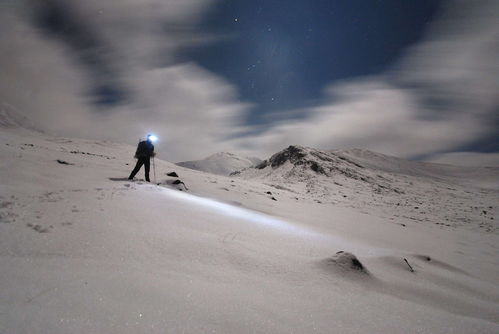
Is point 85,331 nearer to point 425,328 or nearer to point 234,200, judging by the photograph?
point 425,328

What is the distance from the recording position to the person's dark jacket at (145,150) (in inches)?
248

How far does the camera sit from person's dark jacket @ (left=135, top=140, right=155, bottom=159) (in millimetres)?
6297

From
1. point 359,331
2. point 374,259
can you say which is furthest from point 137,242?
point 374,259

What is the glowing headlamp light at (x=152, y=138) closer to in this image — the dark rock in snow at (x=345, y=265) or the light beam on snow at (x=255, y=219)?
the light beam on snow at (x=255, y=219)

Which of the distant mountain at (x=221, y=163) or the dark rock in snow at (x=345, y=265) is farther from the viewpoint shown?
the distant mountain at (x=221, y=163)

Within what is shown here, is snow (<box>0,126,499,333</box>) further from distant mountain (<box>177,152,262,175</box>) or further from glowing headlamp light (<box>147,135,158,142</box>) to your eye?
distant mountain (<box>177,152,262,175</box>)

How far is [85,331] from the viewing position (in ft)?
3.42

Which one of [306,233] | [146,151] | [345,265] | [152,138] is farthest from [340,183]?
[345,265]

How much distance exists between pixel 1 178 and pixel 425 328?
4.56 m

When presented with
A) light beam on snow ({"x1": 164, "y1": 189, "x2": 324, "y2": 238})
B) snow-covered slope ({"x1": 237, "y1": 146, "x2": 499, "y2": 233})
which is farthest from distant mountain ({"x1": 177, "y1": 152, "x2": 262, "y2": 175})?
light beam on snow ({"x1": 164, "y1": 189, "x2": 324, "y2": 238})

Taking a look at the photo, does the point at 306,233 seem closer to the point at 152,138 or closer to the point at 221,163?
the point at 152,138

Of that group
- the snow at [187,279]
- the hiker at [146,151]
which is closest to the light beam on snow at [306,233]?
the snow at [187,279]

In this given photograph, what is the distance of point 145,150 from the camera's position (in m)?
6.36

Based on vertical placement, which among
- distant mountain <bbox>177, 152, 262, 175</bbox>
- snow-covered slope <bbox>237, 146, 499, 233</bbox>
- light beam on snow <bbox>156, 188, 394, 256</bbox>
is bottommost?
light beam on snow <bbox>156, 188, 394, 256</bbox>
